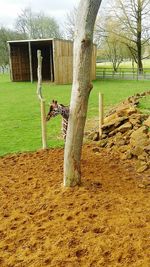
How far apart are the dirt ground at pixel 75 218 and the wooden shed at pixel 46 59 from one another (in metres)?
19.7

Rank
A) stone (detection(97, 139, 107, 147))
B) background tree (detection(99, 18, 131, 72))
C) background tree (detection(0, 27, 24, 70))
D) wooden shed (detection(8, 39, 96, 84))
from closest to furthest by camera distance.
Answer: stone (detection(97, 139, 107, 147)), wooden shed (detection(8, 39, 96, 84)), background tree (detection(99, 18, 131, 72)), background tree (detection(0, 27, 24, 70))

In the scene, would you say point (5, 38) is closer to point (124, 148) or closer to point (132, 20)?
point (132, 20)

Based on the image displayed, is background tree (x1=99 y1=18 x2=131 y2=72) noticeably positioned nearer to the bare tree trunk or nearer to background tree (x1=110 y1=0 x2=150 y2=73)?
background tree (x1=110 y1=0 x2=150 y2=73)

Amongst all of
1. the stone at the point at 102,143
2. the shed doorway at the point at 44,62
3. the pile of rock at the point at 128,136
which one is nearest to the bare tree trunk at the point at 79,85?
the pile of rock at the point at 128,136

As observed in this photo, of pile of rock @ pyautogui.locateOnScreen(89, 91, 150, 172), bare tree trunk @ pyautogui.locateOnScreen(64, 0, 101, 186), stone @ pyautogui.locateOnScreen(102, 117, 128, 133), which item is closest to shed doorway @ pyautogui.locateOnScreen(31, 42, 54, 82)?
pile of rock @ pyautogui.locateOnScreen(89, 91, 150, 172)

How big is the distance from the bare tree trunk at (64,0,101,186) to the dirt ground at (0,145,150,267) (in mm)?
338

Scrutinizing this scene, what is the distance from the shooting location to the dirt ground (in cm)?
346

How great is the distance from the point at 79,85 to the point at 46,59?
29.2 m

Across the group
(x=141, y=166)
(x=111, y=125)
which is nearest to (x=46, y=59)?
(x=111, y=125)

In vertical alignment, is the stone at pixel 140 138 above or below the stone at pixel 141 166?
above

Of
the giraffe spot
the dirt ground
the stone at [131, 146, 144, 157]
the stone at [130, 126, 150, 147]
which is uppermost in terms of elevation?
the stone at [130, 126, 150, 147]

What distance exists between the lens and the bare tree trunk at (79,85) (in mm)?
4539

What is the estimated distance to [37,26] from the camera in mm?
49688

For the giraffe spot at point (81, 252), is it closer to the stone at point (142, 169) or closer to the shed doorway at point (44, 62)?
the stone at point (142, 169)
